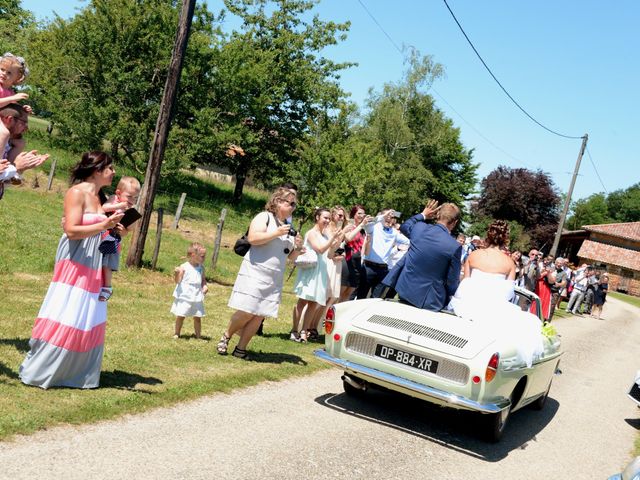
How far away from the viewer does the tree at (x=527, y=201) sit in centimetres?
7412

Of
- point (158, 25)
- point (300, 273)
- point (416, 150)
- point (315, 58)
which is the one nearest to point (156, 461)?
point (300, 273)

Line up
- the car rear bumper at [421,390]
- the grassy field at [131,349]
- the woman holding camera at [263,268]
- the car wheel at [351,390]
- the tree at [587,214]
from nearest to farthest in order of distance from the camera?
the grassy field at [131,349]
the car rear bumper at [421,390]
the car wheel at [351,390]
the woman holding camera at [263,268]
the tree at [587,214]

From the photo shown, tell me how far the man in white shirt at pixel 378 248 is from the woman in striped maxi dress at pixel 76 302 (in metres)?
6.00

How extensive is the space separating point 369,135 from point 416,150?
7461 millimetres

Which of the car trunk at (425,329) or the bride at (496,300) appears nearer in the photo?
the car trunk at (425,329)

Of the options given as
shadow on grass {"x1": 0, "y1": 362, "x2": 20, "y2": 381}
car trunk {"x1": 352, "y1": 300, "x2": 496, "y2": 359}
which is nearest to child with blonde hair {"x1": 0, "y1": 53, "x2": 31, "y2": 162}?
shadow on grass {"x1": 0, "y1": 362, "x2": 20, "y2": 381}

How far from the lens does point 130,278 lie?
1336 cm

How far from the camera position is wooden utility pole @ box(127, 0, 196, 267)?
13.6m

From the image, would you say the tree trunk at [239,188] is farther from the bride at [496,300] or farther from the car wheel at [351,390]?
the car wheel at [351,390]

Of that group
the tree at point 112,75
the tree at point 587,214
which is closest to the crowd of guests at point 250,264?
the tree at point 112,75

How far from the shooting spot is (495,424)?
6.86 metres

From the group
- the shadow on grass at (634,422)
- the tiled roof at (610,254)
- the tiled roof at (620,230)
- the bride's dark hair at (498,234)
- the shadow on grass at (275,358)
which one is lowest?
the shadow on grass at (275,358)

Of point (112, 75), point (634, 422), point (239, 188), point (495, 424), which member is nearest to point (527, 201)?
point (239, 188)

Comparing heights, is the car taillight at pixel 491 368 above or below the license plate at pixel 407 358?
above
